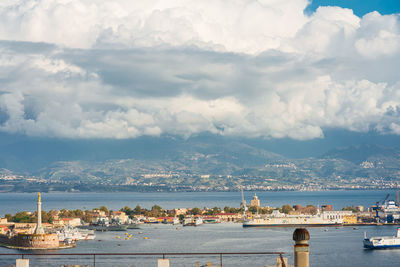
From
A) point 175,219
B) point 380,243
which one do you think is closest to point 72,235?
point 380,243

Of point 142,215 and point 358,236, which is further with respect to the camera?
point 142,215

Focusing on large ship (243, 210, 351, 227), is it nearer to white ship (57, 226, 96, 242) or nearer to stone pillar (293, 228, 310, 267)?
white ship (57, 226, 96, 242)

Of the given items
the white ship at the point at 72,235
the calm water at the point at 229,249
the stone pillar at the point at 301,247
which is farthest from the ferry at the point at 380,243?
the stone pillar at the point at 301,247

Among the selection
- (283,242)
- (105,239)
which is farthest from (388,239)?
(105,239)

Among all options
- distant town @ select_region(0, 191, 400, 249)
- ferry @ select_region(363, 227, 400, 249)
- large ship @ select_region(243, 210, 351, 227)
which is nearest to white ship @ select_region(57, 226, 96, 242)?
distant town @ select_region(0, 191, 400, 249)

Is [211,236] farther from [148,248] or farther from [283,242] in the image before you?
[148,248]

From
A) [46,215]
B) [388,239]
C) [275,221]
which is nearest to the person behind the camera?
[388,239]

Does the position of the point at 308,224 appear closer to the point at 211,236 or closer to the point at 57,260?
the point at 211,236

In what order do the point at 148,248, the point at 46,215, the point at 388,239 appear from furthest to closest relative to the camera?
the point at 46,215 → the point at 388,239 → the point at 148,248

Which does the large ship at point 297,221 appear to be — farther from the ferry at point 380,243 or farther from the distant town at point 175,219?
the ferry at point 380,243

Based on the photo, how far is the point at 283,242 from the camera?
3629 inches

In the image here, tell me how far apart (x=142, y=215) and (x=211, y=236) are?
207ft

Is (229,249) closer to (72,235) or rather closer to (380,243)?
(380,243)

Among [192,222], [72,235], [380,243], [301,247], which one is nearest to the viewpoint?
[301,247]
